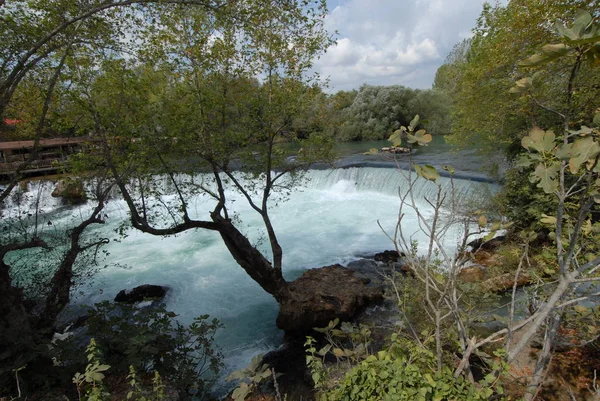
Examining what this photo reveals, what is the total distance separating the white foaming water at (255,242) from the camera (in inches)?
317

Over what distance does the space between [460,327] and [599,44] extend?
1.65 metres

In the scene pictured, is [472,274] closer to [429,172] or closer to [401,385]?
[401,385]

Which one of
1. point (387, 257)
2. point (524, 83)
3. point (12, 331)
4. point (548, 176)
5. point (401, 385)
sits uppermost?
point (524, 83)

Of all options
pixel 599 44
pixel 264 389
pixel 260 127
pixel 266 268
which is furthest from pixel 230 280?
pixel 599 44

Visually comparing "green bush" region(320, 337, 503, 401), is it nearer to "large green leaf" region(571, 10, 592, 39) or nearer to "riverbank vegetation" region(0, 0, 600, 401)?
"riverbank vegetation" region(0, 0, 600, 401)

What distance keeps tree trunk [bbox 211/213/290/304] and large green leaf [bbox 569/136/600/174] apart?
19.2ft

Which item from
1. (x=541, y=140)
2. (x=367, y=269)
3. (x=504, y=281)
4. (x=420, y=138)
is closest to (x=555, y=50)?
(x=541, y=140)

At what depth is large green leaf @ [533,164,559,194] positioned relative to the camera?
1.51m

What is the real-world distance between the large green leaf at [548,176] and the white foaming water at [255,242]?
6.23m

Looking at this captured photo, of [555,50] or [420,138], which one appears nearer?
[555,50]

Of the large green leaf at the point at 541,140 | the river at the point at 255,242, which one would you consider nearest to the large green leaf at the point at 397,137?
the large green leaf at the point at 541,140

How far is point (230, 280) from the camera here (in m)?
10.0

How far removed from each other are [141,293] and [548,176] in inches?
373

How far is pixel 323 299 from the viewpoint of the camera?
24.5 feet
